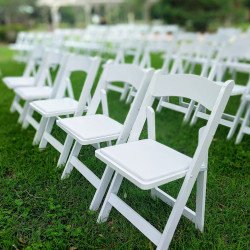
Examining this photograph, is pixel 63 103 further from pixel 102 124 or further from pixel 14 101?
pixel 14 101

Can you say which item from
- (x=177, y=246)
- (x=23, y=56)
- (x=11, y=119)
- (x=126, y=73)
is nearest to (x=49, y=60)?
(x=11, y=119)

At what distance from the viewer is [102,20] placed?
2736 cm

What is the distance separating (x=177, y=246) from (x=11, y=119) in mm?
3475

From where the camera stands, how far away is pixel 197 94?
2256mm

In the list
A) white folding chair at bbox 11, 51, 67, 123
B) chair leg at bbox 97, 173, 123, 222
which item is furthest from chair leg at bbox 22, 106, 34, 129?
chair leg at bbox 97, 173, 123, 222

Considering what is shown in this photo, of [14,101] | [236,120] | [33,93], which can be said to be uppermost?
[236,120]

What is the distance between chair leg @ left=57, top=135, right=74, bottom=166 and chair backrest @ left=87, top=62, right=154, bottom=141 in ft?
1.04

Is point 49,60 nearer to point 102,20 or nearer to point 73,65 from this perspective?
point 73,65

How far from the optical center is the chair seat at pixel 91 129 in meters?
2.60

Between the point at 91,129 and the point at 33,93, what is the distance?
68.2 inches

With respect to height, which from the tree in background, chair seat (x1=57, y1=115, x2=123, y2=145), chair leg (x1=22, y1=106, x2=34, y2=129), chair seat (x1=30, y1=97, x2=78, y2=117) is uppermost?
the tree in background

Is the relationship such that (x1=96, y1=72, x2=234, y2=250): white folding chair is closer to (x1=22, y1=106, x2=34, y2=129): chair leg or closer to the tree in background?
(x1=22, y1=106, x2=34, y2=129): chair leg

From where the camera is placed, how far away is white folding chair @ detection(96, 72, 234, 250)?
2059 mm

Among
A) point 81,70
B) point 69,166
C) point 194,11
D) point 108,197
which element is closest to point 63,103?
point 81,70
